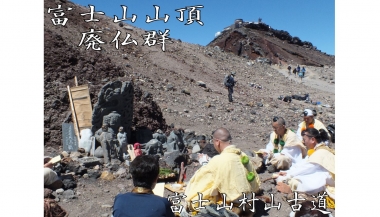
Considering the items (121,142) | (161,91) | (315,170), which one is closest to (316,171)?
(315,170)

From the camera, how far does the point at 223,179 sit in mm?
3504

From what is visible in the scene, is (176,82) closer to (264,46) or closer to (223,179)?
(223,179)

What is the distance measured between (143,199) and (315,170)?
9.36ft

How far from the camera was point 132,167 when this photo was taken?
2514 mm

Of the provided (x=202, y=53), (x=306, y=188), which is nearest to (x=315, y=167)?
(x=306, y=188)

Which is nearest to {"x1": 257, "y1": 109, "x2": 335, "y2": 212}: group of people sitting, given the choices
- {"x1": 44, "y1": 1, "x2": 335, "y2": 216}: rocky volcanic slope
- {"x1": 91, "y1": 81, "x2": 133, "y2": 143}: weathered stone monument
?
{"x1": 44, "y1": 1, "x2": 335, "y2": 216}: rocky volcanic slope

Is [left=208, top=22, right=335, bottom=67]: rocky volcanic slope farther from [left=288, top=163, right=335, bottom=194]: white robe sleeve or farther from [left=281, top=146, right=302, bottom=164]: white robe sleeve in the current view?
[left=288, top=163, right=335, bottom=194]: white robe sleeve

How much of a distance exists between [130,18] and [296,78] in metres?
29.3

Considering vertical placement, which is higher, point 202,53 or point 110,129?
point 202,53

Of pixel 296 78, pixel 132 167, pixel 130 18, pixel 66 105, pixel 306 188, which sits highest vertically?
pixel 296 78

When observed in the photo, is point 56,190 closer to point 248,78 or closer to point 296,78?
point 248,78

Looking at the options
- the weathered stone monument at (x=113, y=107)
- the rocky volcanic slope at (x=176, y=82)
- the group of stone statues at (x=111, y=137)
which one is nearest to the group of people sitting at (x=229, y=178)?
the group of stone statues at (x=111, y=137)

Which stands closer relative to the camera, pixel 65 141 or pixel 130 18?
pixel 130 18

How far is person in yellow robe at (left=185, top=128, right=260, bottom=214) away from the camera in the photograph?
3504 mm
